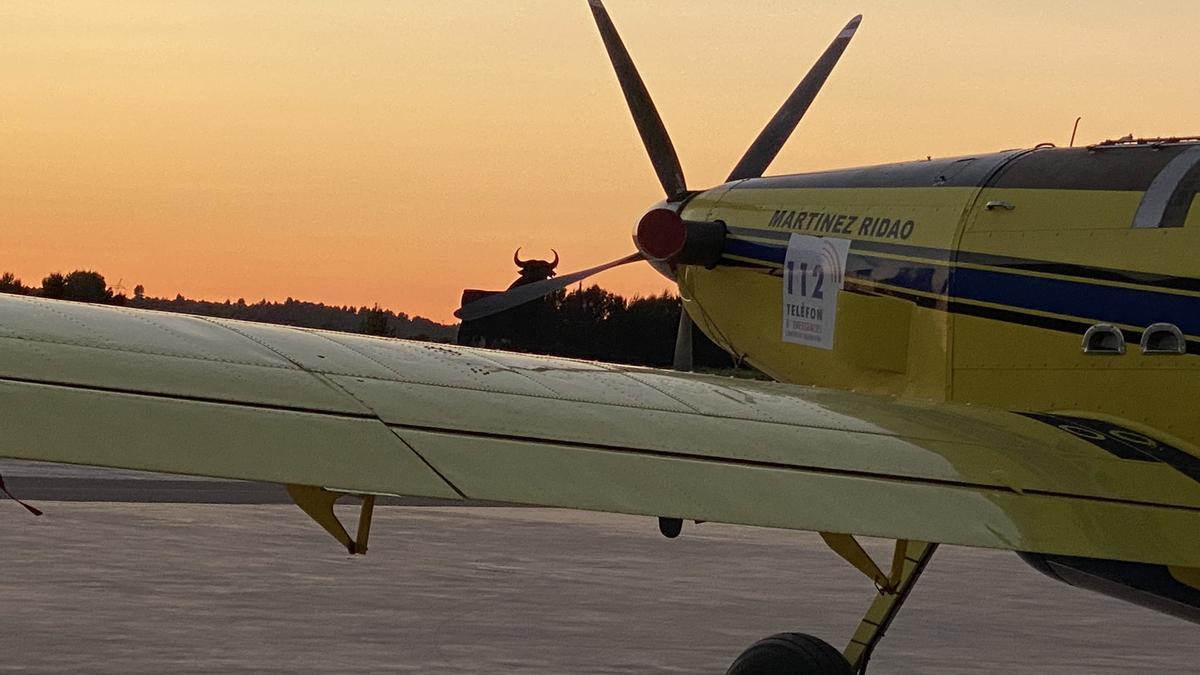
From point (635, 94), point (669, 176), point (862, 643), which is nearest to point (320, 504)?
point (862, 643)

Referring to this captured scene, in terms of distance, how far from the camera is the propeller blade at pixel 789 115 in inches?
579

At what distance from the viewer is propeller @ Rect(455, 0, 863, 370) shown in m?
12.2

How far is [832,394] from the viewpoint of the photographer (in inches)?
346

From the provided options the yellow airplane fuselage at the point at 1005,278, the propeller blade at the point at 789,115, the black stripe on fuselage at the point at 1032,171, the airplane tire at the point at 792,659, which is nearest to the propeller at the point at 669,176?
the propeller blade at the point at 789,115

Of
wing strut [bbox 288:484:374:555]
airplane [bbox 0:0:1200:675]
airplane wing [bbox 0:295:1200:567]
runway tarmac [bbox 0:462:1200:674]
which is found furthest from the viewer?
runway tarmac [bbox 0:462:1200:674]

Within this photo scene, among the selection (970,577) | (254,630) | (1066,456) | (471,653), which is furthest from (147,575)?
(1066,456)

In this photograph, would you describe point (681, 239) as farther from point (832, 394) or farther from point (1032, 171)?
point (832, 394)

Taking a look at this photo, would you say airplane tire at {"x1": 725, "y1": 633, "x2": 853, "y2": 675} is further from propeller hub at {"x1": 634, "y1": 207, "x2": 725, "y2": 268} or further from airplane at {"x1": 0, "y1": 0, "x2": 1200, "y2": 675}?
propeller hub at {"x1": 634, "y1": 207, "x2": 725, "y2": 268}

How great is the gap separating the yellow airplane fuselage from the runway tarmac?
206cm

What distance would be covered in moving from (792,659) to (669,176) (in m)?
5.61

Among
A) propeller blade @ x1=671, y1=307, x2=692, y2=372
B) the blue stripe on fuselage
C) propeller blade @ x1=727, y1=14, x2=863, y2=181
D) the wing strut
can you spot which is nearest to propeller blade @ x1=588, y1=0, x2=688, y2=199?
propeller blade @ x1=727, y1=14, x2=863, y2=181

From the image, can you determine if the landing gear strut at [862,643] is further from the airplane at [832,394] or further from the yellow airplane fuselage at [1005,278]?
the yellow airplane fuselage at [1005,278]

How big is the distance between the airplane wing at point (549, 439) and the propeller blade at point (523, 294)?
16.6ft

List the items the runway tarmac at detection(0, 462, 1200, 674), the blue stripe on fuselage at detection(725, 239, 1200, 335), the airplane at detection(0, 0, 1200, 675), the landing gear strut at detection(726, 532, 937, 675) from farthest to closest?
the runway tarmac at detection(0, 462, 1200, 674), the landing gear strut at detection(726, 532, 937, 675), the blue stripe on fuselage at detection(725, 239, 1200, 335), the airplane at detection(0, 0, 1200, 675)
